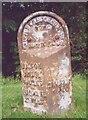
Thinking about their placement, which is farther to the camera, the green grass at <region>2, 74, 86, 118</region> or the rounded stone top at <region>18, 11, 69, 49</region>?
the rounded stone top at <region>18, 11, 69, 49</region>

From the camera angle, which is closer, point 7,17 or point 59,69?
point 59,69

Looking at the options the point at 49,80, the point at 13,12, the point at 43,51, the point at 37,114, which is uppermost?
the point at 13,12

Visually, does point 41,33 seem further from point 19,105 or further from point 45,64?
point 19,105

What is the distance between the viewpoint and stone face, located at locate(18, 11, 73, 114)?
7297 millimetres

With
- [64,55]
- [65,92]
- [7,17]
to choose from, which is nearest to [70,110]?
[65,92]

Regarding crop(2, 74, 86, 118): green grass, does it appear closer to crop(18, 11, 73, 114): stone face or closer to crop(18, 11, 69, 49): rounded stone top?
crop(18, 11, 73, 114): stone face

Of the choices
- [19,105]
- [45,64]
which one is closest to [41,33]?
[45,64]

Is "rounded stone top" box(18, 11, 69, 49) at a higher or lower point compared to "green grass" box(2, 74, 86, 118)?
higher

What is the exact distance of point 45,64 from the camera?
7293 mm

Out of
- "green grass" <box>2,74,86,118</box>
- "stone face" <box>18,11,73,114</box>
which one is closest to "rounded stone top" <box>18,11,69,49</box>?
"stone face" <box>18,11,73,114</box>

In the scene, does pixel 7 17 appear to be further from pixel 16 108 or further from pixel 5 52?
pixel 16 108

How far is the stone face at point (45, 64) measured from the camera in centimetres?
730

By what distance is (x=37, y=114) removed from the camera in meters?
7.34

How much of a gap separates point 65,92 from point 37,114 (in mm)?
604
